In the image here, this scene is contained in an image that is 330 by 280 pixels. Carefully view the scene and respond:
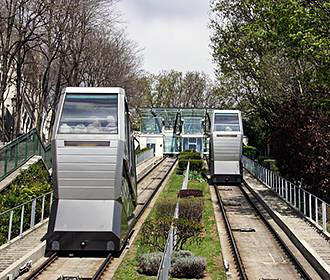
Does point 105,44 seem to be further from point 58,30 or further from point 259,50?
point 259,50

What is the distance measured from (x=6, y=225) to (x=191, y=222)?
5357 millimetres

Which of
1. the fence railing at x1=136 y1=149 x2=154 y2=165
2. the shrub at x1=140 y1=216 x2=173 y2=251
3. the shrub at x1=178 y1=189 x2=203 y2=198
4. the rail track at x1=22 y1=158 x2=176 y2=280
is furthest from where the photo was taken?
the fence railing at x1=136 y1=149 x2=154 y2=165

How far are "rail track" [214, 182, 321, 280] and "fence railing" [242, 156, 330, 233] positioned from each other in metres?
1.28

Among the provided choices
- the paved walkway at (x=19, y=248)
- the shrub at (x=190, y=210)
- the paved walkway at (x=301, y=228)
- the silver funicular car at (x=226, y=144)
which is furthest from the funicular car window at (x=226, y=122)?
the paved walkway at (x=19, y=248)

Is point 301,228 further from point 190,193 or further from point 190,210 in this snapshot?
point 190,193

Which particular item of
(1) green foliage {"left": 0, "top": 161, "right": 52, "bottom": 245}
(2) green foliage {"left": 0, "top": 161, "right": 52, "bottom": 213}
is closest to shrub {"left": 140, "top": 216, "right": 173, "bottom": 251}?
(1) green foliage {"left": 0, "top": 161, "right": 52, "bottom": 245}

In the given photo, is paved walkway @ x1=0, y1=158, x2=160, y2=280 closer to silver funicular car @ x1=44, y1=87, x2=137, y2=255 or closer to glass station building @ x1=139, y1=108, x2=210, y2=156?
silver funicular car @ x1=44, y1=87, x2=137, y2=255

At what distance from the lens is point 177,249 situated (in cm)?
1319

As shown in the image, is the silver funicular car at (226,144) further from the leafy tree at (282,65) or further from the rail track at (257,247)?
the rail track at (257,247)

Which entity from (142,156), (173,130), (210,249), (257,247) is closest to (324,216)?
(257,247)

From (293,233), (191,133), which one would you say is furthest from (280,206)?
(191,133)

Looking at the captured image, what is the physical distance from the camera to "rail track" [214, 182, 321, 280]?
11.7 metres

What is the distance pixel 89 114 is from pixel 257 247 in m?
6.51

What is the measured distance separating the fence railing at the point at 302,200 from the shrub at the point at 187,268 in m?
5.48
